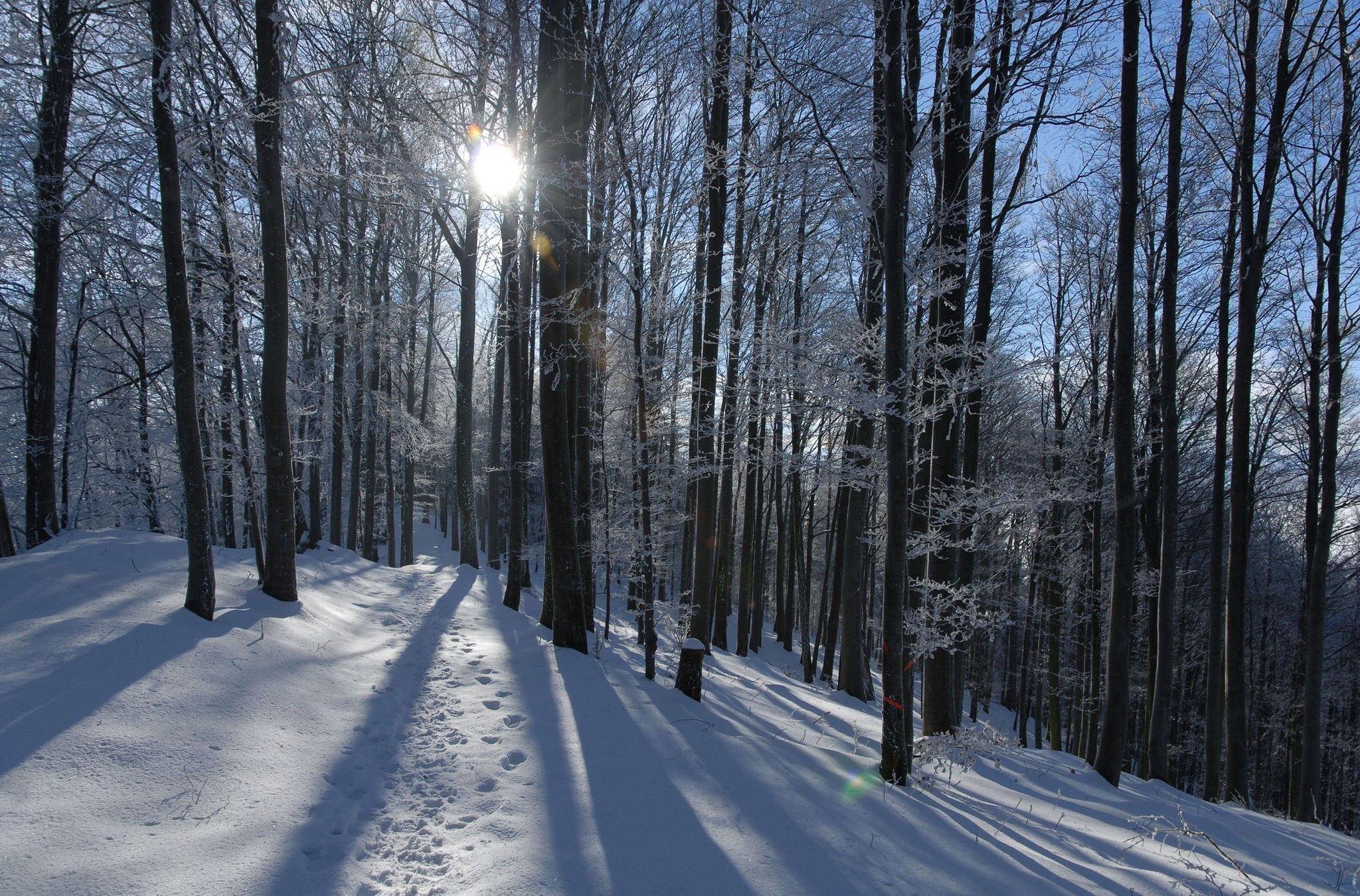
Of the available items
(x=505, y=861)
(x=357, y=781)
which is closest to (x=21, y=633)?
(x=357, y=781)

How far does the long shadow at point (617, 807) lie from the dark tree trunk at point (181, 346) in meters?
3.24

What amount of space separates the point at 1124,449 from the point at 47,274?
15.5m

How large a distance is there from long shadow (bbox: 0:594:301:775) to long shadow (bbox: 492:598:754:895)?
2.84 meters

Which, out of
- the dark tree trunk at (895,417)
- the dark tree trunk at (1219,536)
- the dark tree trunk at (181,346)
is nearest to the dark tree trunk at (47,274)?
the dark tree trunk at (181,346)

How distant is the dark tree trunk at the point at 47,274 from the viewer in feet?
27.2

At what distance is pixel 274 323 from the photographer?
7.50 meters

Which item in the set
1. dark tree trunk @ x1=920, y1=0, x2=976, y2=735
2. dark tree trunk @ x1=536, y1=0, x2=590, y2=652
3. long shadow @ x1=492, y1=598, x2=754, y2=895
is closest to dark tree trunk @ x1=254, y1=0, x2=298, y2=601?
dark tree trunk @ x1=536, y1=0, x2=590, y2=652

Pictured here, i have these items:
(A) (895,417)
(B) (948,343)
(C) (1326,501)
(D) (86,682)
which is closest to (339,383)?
(D) (86,682)

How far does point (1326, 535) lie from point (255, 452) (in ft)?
64.3

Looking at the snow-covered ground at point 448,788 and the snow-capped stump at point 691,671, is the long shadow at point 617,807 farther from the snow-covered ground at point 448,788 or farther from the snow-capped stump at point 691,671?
the snow-capped stump at point 691,671

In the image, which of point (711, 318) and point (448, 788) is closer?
point (448, 788)

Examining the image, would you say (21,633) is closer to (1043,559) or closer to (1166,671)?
(1166,671)

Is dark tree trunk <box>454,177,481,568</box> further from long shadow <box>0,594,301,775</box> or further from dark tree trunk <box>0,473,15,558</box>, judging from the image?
long shadow <box>0,594,301,775</box>

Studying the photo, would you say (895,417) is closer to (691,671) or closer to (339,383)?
(691,671)
